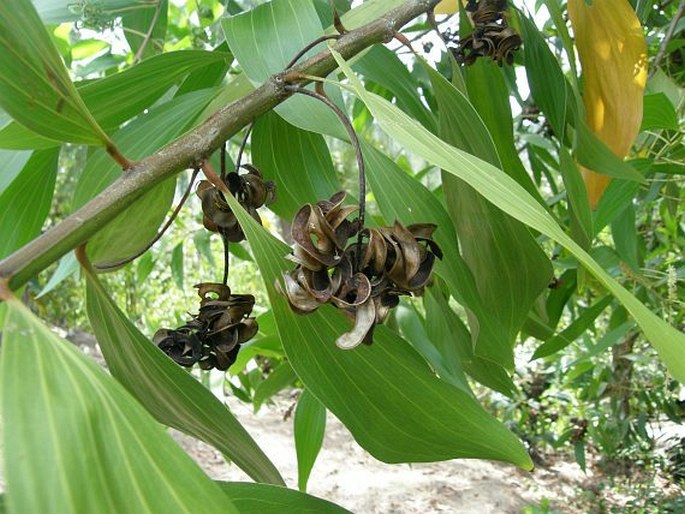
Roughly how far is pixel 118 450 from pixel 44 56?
225 mm

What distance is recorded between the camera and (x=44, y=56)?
0.41 metres

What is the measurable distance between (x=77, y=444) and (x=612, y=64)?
1.94 feet

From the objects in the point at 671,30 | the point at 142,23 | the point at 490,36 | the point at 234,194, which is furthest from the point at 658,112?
the point at 142,23

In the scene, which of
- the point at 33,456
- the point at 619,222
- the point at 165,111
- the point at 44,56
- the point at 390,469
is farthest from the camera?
the point at 390,469

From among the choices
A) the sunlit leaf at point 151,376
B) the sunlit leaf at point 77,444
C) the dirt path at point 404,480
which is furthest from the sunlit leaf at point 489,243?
the dirt path at point 404,480

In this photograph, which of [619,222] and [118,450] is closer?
[118,450]

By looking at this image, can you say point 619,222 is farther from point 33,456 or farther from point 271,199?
point 33,456

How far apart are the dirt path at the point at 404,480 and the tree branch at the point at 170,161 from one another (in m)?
2.65

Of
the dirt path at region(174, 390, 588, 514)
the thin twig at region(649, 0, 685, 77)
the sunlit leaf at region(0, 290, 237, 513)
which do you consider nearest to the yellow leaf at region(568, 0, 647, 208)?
the thin twig at region(649, 0, 685, 77)

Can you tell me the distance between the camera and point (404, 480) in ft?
11.4

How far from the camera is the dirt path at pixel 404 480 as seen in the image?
126 inches

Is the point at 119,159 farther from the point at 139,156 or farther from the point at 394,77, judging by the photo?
the point at 394,77

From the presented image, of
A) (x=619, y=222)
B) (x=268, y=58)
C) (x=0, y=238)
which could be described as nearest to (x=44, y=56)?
(x=268, y=58)

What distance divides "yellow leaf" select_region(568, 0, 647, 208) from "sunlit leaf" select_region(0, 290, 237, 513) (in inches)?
21.4
